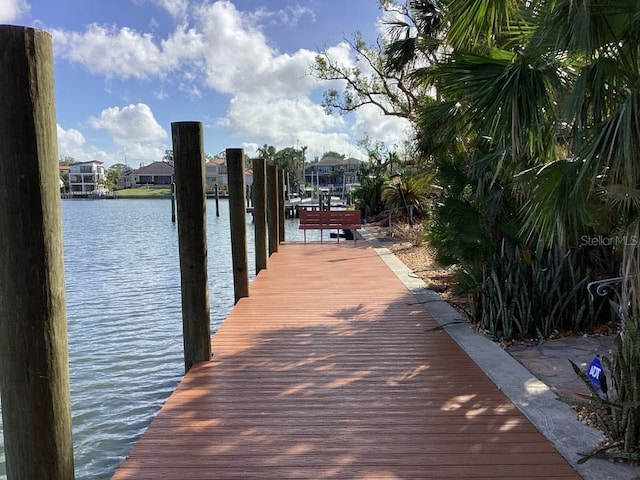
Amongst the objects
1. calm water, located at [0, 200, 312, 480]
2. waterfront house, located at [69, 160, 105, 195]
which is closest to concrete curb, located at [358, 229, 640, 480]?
calm water, located at [0, 200, 312, 480]

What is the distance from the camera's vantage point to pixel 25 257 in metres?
2.23

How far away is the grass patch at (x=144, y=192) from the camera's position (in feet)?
370

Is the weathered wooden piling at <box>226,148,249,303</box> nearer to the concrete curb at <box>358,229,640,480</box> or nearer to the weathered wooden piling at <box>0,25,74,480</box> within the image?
the concrete curb at <box>358,229,640,480</box>

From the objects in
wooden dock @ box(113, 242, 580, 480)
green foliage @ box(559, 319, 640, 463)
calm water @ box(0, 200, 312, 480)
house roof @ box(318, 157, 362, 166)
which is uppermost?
house roof @ box(318, 157, 362, 166)

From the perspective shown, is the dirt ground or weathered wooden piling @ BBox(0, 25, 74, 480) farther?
the dirt ground

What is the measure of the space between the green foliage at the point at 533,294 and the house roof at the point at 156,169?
121618 millimetres

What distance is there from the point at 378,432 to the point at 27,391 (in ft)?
6.99

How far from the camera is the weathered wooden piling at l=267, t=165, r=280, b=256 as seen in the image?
521 inches

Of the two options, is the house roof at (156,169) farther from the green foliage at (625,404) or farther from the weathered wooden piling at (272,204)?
the green foliage at (625,404)

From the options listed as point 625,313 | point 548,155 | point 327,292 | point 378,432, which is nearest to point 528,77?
point 548,155

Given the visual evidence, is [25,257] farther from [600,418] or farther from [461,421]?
[600,418]

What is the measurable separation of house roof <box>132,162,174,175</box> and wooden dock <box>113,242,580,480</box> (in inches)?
4775

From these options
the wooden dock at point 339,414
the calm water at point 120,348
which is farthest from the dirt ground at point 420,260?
the calm water at point 120,348

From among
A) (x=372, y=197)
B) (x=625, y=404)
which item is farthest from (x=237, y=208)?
(x=372, y=197)
